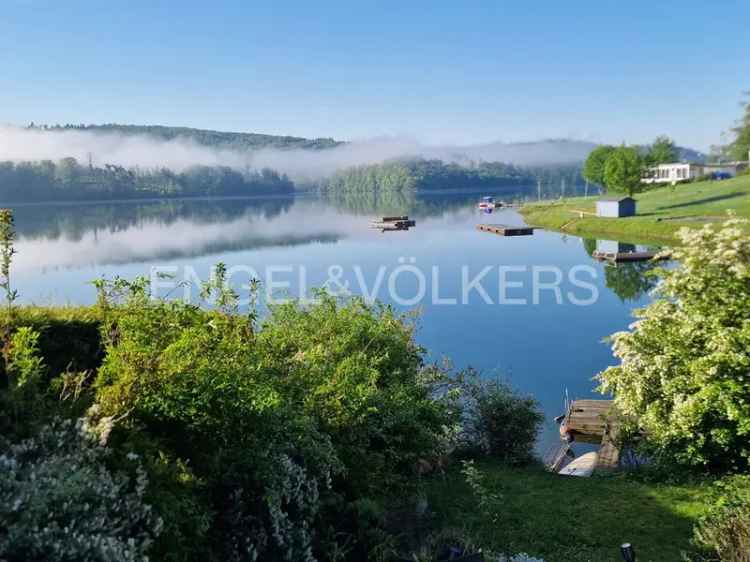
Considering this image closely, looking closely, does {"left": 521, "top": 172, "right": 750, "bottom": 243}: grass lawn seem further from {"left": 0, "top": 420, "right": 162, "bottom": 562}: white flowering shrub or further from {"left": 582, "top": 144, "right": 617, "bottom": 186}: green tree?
{"left": 0, "top": 420, "right": 162, "bottom": 562}: white flowering shrub

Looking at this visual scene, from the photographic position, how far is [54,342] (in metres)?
9.35

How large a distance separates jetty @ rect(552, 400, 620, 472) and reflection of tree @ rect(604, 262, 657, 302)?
64.6 ft

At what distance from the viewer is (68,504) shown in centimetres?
382

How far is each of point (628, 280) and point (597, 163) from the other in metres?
64.8

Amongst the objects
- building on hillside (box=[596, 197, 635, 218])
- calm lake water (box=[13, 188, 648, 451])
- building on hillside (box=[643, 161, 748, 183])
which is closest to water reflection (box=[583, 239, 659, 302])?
calm lake water (box=[13, 188, 648, 451])

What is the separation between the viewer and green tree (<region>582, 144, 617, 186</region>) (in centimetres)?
10184

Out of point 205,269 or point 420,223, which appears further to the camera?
point 420,223

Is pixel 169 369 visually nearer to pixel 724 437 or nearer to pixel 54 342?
pixel 54 342

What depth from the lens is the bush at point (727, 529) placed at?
6.24 m

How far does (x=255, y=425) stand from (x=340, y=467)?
1.14m

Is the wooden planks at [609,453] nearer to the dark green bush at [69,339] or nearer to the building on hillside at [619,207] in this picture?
the dark green bush at [69,339]

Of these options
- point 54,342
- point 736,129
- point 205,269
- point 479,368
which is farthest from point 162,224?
point 736,129

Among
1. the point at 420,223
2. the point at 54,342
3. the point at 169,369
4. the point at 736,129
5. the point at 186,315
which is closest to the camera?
the point at 169,369

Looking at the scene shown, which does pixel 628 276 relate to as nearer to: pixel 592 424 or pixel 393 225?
pixel 592 424
